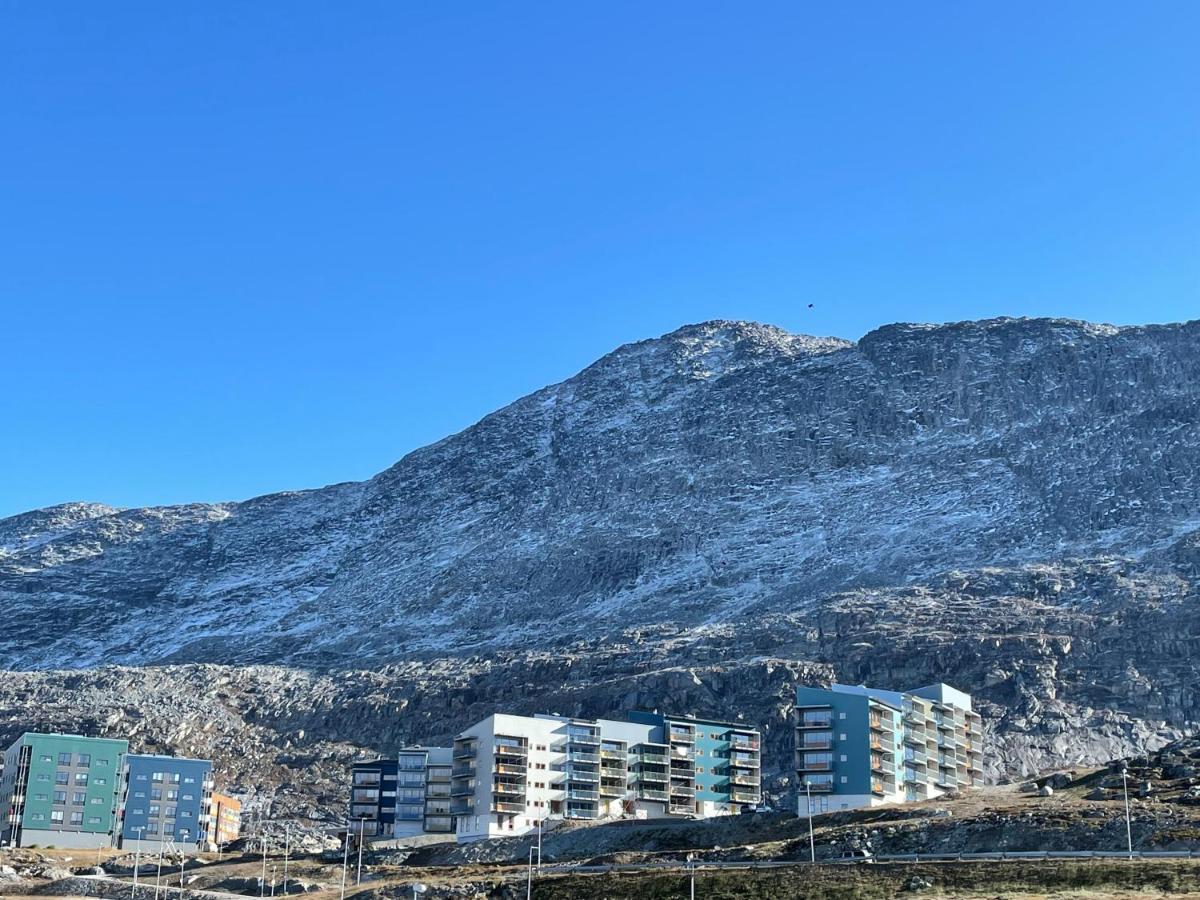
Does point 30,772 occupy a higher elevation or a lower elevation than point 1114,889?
higher

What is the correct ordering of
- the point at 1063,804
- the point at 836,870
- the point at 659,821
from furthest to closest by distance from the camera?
the point at 659,821, the point at 1063,804, the point at 836,870

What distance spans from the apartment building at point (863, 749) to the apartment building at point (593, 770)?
24753mm

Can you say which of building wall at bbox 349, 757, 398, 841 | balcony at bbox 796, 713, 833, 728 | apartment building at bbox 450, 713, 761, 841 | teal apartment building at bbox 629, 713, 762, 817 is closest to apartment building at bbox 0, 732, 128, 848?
building wall at bbox 349, 757, 398, 841

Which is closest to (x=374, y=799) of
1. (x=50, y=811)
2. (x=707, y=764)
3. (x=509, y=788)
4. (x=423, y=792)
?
(x=423, y=792)

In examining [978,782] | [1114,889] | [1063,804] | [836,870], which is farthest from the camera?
[978,782]

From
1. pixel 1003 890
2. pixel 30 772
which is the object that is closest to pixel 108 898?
pixel 30 772

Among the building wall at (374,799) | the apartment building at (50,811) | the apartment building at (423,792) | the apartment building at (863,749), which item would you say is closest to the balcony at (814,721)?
the apartment building at (863,749)

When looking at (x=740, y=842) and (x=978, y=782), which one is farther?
(x=978, y=782)

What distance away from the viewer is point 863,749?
16050 centimetres

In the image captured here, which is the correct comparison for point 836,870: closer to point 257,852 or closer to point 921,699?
point 921,699

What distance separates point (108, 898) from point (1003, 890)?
263 feet

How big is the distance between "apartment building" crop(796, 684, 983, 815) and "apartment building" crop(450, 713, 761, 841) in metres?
24.8

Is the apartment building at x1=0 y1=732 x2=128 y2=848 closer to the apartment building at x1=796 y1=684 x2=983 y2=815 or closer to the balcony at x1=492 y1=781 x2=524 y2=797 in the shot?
the balcony at x1=492 y1=781 x2=524 y2=797

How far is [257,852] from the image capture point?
176 meters
